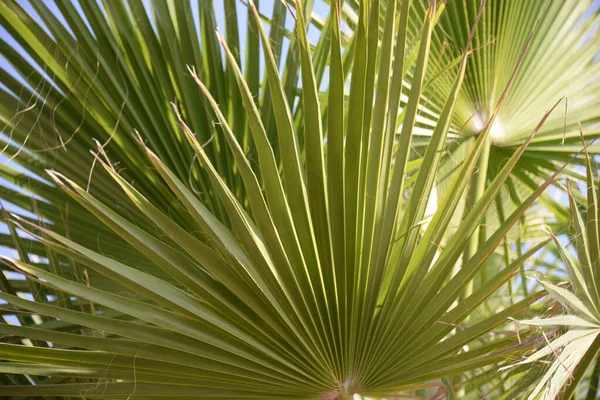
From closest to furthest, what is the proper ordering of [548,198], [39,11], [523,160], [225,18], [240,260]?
[240,260] < [39,11] < [225,18] < [523,160] < [548,198]

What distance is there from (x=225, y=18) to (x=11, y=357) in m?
1.08

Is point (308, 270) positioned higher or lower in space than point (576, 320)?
higher

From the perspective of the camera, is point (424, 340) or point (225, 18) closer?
point (424, 340)

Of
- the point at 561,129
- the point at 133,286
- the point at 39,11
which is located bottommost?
the point at 133,286

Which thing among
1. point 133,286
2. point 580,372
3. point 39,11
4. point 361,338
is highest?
point 39,11

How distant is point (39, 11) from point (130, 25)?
0.23 meters

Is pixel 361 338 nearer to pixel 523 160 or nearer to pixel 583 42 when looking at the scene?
pixel 523 160

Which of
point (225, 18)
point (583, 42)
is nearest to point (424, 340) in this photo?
point (225, 18)

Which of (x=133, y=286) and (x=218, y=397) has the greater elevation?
(x=133, y=286)

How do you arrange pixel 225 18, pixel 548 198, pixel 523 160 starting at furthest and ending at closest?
1. pixel 548 198
2. pixel 523 160
3. pixel 225 18

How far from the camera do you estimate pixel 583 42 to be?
2209 mm

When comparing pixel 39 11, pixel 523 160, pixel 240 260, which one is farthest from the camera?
pixel 523 160

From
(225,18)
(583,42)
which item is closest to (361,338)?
(225,18)

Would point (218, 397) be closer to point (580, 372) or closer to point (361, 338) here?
point (361, 338)
